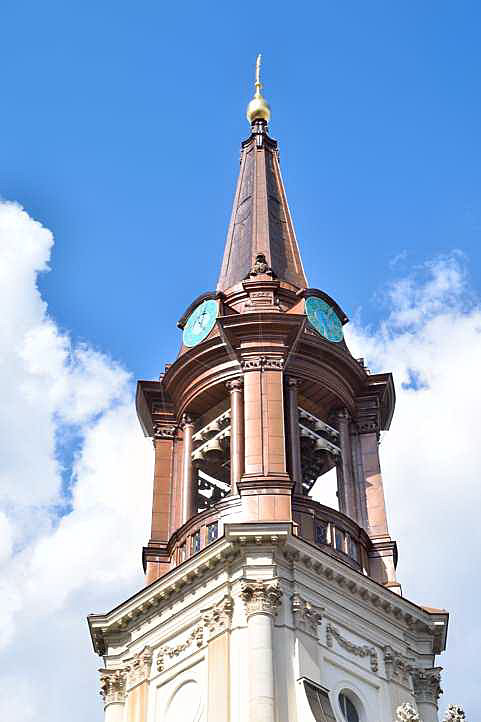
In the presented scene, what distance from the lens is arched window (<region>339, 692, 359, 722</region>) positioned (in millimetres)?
33562

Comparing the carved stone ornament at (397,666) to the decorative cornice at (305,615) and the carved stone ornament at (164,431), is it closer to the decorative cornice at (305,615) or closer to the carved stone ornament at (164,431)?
the decorative cornice at (305,615)

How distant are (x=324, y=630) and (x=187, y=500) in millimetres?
6418

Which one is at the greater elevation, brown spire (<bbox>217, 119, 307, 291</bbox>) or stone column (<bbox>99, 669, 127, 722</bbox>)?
brown spire (<bbox>217, 119, 307, 291</bbox>)

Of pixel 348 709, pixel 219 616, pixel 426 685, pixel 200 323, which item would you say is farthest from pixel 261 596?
pixel 200 323

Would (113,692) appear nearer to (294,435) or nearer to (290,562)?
(290,562)

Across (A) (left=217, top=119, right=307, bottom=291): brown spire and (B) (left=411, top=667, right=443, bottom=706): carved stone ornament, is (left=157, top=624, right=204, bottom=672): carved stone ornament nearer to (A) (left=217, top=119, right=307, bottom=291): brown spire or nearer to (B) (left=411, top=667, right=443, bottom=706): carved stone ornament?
(B) (left=411, top=667, right=443, bottom=706): carved stone ornament

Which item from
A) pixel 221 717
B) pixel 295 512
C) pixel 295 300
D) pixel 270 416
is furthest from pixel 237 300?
pixel 221 717

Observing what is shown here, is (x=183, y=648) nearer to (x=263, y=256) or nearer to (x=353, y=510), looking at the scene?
(x=353, y=510)

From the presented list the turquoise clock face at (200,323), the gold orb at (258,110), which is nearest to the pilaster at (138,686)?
the turquoise clock face at (200,323)

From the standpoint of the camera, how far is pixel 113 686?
35531 millimetres

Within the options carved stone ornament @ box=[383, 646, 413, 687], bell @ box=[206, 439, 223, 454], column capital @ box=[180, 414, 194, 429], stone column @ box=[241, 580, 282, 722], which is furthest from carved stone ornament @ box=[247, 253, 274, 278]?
carved stone ornament @ box=[383, 646, 413, 687]

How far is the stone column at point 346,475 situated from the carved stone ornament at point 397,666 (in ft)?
14.7

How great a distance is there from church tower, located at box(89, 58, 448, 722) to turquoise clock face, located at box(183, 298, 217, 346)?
68mm

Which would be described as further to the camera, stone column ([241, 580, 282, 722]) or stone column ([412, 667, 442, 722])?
stone column ([412, 667, 442, 722])
